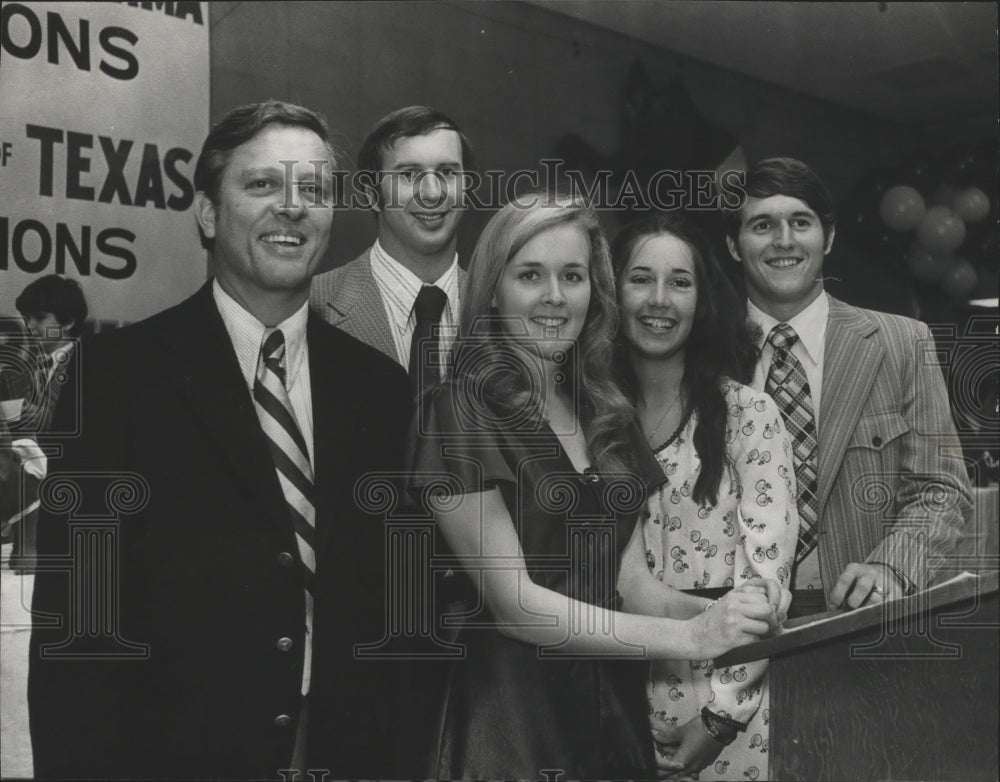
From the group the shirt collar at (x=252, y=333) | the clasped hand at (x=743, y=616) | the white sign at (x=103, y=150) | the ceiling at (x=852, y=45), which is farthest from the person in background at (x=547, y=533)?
the white sign at (x=103, y=150)

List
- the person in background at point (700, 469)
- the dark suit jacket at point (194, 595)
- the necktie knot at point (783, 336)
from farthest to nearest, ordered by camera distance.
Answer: the necktie knot at point (783, 336) < the person in background at point (700, 469) < the dark suit jacket at point (194, 595)

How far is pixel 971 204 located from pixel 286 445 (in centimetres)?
201

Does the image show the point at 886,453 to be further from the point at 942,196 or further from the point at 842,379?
the point at 942,196

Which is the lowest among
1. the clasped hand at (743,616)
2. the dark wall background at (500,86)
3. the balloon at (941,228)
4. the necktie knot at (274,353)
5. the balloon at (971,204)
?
the clasped hand at (743,616)

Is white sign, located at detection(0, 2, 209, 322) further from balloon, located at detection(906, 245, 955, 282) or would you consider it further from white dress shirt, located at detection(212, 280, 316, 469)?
balloon, located at detection(906, 245, 955, 282)

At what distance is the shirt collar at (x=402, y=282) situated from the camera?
9.11ft

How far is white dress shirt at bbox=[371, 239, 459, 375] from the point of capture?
9.09 ft

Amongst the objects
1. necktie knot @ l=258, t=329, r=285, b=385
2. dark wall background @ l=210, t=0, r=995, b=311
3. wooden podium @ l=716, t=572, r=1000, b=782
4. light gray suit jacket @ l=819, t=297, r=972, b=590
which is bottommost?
wooden podium @ l=716, t=572, r=1000, b=782

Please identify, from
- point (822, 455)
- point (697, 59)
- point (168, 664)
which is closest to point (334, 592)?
point (168, 664)

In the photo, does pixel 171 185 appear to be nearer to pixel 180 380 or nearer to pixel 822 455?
pixel 180 380

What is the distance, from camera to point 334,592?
270cm

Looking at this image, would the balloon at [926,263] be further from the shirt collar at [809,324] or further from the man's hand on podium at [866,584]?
the man's hand on podium at [866,584]

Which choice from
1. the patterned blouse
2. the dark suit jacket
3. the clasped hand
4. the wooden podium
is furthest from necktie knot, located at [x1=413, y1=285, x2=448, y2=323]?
the wooden podium

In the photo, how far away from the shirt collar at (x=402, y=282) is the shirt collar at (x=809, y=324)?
0.83 metres
